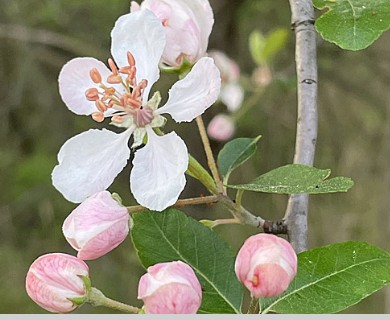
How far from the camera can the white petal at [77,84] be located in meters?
0.97

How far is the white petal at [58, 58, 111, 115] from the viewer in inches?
38.4

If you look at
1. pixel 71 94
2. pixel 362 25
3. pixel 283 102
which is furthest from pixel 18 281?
pixel 362 25

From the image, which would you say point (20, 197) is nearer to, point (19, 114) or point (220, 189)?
point (19, 114)

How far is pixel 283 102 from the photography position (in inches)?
141

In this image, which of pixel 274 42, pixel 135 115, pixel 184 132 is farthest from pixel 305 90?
pixel 184 132

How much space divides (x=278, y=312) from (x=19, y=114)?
3081 millimetres

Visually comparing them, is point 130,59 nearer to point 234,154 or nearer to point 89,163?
point 89,163

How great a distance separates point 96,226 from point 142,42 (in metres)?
0.26

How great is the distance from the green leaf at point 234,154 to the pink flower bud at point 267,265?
323 mm

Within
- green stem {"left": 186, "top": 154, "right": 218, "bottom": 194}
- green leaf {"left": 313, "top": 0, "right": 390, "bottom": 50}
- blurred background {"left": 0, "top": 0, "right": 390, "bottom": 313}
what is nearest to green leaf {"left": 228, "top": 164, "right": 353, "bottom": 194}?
green stem {"left": 186, "top": 154, "right": 218, "bottom": 194}

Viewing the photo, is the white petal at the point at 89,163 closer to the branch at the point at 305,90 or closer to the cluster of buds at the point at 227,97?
the branch at the point at 305,90

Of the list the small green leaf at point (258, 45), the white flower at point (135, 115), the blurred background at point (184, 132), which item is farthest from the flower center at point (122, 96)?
the blurred background at point (184, 132)

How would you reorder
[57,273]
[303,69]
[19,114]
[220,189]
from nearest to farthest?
[57,273]
[220,189]
[303,69]
[19,114]

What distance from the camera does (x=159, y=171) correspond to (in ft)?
2.84
